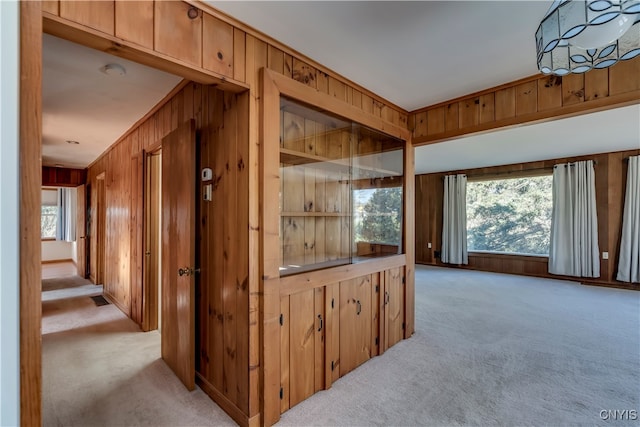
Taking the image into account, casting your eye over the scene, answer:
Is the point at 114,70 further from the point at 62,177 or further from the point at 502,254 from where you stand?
the point at 502,254

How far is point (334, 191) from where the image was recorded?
2.70 meters

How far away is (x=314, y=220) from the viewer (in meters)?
2.57

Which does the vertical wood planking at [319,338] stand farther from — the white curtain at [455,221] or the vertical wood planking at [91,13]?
the white curtain at [455,221]

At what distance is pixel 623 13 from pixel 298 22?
140 centimetres

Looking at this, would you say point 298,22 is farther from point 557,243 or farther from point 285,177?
point 557,243

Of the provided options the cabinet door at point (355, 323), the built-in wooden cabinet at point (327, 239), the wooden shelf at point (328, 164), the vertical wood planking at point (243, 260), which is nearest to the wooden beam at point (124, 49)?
the vertical wood planking at point (243, 260)

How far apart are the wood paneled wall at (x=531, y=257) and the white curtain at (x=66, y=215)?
348 inches

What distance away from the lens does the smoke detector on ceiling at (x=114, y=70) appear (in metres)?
2.07

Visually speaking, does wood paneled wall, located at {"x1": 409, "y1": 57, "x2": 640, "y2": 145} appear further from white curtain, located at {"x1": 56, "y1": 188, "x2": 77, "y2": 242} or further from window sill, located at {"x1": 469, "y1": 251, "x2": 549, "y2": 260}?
white curtain, located at {"x1": 56, "y1": 188, "x2": 77, "y2": 242}

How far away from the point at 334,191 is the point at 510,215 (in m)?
5.49

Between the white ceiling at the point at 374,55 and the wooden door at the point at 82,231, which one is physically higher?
the white ceiling at the point at 374,55

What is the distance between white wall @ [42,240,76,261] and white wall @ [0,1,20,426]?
31.9 feet

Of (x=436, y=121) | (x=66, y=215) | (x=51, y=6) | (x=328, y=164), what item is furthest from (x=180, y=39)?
(x=66, y=215)

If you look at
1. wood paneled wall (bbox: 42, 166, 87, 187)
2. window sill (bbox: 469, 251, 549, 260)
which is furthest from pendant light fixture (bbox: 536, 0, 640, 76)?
wood paneled wall (bbox: 42, 166, 87, 187)
